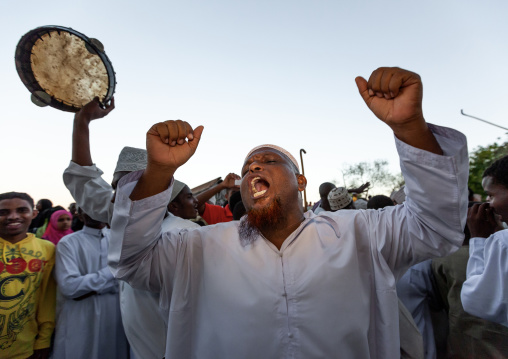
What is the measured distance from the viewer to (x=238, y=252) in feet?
6.37

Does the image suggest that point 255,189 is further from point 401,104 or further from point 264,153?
point 401,104

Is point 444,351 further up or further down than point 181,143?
further down

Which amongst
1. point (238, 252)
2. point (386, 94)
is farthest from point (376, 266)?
point (386, 94)

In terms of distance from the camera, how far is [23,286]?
3.22m

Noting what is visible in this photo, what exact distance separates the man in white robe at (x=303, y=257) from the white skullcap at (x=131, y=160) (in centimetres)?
104

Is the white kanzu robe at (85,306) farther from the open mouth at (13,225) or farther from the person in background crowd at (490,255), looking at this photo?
the person in background crowd at (490,255)

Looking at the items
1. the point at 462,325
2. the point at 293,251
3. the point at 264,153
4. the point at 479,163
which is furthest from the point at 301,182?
the point at 479,163

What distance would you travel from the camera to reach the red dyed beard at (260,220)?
6.75ft

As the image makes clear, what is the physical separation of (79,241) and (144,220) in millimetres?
2672

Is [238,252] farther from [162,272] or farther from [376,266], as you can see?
[376,266]

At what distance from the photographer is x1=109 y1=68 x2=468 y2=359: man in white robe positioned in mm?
1553

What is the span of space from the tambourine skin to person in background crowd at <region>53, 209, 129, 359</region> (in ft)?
5.56

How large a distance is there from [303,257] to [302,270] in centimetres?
8

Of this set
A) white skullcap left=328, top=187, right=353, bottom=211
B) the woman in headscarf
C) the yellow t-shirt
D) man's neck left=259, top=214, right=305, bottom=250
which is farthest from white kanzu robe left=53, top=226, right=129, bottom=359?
white skullcap left=328, top=187, right=353, bottom=211
